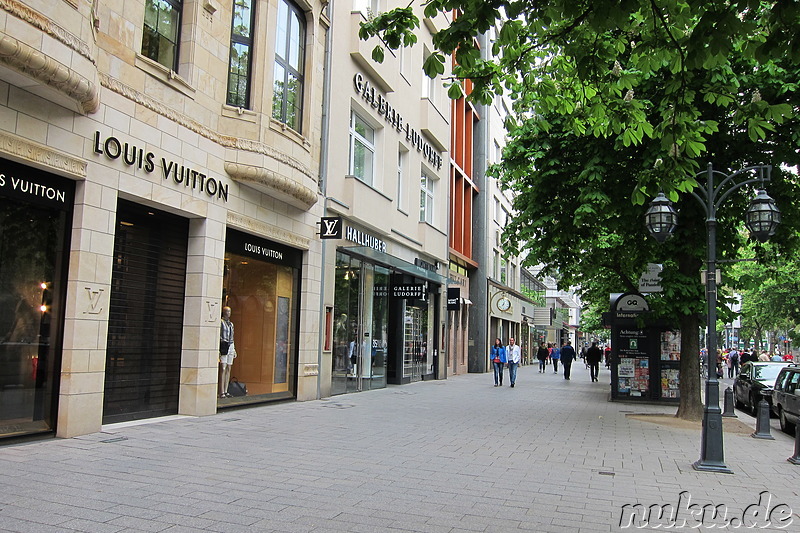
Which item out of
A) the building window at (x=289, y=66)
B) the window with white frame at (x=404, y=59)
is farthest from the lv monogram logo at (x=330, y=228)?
the window with white frame at (x=404, y=59)

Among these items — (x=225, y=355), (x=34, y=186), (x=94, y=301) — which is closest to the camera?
(x=34, y=186)

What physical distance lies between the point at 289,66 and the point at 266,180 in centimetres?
324

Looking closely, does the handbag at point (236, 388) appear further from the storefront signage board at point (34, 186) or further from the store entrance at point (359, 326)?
the storefront signage board at point (34, 186)

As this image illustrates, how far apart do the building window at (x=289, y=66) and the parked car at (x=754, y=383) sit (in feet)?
47.0

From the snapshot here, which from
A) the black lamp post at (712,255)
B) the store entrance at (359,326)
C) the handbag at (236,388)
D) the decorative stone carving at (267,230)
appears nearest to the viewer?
the black lamp post at (712,255)

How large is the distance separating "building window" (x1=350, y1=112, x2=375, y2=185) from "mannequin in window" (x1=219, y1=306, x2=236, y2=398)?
6.57 meters

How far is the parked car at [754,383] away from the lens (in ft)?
57.9

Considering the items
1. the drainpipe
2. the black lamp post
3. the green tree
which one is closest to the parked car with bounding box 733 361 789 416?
the green tree

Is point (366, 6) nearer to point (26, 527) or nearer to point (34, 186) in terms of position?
point (34, 186)

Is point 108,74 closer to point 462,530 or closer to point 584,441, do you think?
point 462,530

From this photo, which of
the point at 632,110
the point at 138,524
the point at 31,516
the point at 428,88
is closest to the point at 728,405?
the point at 632,110

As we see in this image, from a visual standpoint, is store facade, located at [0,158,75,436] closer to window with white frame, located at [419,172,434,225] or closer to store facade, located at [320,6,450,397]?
store facade, located at [320,6,450,397]

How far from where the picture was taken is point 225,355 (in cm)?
1263

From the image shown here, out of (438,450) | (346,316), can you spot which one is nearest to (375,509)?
(438,450)
